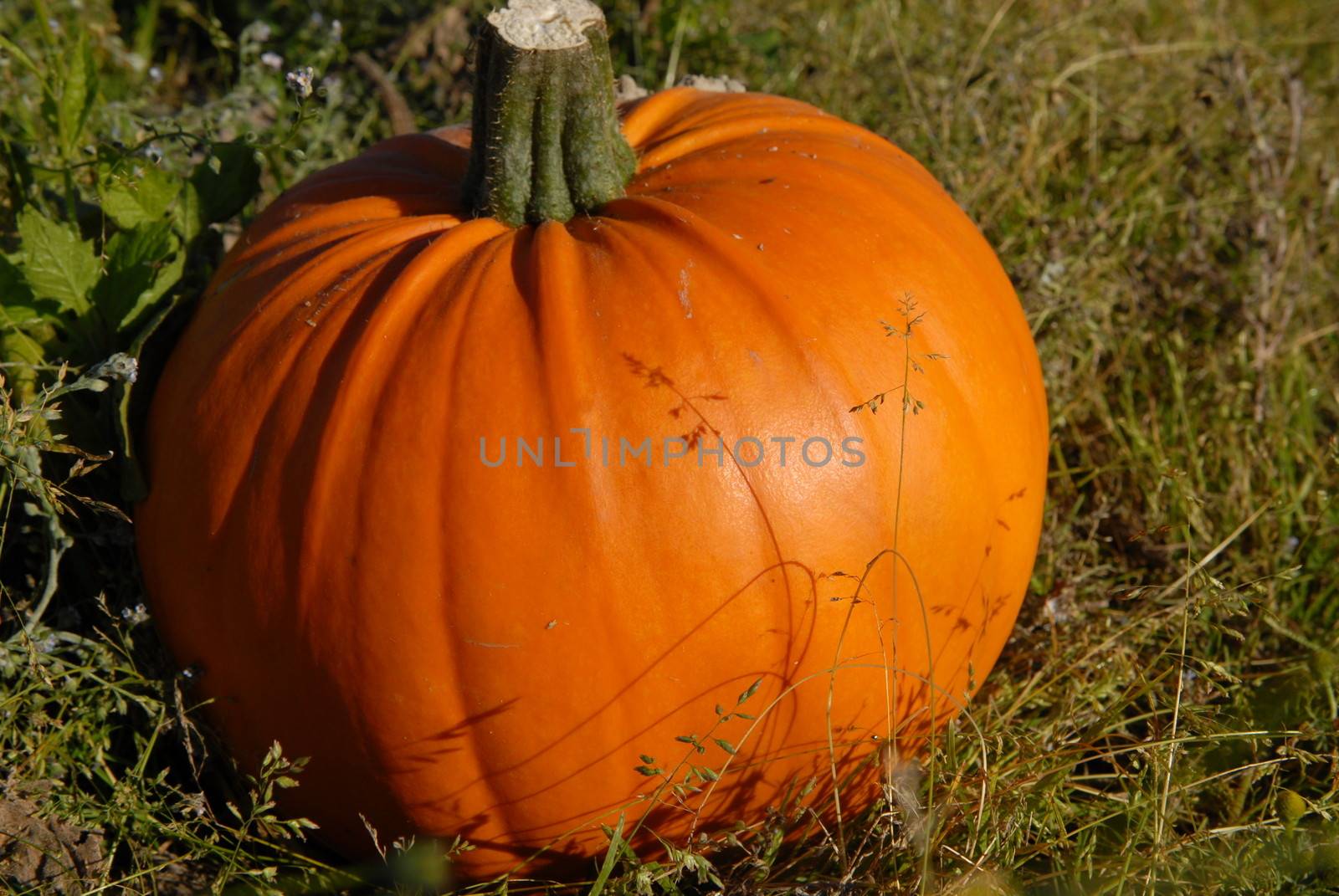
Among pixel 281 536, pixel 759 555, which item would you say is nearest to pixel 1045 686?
pixel 759 555

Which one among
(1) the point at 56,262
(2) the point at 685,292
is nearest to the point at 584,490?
(2) the point at 685,292

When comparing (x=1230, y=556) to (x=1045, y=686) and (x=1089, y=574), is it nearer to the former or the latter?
(x=1089, y=574)

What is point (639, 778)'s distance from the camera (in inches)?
74.1

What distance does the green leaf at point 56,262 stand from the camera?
2.31m

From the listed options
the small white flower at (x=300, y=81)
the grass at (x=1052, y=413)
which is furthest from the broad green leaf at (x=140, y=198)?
the small white flower at (x=300, y=81)

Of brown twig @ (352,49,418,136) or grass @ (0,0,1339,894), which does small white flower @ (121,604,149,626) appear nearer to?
grass @ (0,0,1339,894)

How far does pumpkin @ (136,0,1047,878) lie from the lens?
1.76 meters

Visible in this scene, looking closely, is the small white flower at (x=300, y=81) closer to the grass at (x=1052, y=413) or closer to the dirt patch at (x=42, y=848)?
the grass at (x=1052, y=413)

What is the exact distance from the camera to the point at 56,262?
235cm

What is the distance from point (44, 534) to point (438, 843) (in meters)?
1.05

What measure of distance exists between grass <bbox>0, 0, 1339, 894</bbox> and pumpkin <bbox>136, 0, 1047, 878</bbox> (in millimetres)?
143

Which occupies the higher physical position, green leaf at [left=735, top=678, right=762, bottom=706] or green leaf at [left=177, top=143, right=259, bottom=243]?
green leaf at [left=177, top=143, right=259, bottom=243]

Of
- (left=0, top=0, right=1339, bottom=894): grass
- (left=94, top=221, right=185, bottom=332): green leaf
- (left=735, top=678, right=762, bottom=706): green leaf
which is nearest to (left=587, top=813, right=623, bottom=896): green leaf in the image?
(left=0, top=0, right=1339, bottom=894): grass

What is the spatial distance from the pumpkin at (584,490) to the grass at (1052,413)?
143 millimetres
